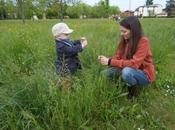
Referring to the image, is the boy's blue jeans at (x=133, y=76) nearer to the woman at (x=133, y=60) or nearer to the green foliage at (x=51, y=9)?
the woman at (x=133, y=60)

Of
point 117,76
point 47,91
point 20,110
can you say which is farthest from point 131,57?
point 20,110

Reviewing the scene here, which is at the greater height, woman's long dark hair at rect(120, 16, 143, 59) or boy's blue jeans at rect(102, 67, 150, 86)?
woman's long dark hair at rect(120, 16, 143, 59)

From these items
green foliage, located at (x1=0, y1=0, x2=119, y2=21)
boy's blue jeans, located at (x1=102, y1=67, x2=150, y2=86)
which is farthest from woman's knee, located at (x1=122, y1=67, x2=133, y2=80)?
green foliage, located at (x1=0, y1=0, x2=119, y2=21)

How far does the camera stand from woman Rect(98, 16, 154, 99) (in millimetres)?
3574

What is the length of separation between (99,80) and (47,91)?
2.20 ft

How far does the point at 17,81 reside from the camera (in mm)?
3119

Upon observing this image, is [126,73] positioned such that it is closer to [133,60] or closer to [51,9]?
[133,60]

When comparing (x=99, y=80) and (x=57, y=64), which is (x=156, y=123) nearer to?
(x=99, y=80)

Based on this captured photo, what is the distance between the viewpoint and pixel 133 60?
3570mm

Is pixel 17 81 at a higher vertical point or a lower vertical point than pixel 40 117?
higher

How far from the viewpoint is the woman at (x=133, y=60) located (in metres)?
3.57

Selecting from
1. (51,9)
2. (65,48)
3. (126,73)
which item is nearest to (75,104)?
(126,73)

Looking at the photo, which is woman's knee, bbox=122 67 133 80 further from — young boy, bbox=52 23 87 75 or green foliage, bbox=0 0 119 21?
green foliage, bbox=0 0 119 21

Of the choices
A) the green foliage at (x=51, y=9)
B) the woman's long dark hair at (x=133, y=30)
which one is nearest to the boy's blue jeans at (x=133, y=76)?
the woman's long dark hair at (x=133, y=30)
